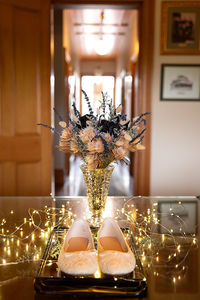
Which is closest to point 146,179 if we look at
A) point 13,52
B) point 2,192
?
point 2,192

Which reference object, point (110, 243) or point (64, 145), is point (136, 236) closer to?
point (110, 243)

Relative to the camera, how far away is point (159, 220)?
1.38m

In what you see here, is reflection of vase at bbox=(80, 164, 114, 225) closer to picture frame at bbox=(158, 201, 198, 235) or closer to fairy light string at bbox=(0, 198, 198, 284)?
fairy light string at bbox=(0, 198, 198, 284)

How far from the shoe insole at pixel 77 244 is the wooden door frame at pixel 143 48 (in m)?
2.13

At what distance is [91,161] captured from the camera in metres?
1.21

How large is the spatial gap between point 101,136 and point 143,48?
6.90 feet

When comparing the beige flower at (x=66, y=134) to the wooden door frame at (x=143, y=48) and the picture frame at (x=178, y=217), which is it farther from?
the wooden door frame at (x=143, y=48)

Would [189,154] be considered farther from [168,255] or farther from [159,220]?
[168,255]

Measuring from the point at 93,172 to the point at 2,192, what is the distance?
74.5 inches

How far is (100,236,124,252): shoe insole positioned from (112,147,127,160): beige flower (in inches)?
12.9

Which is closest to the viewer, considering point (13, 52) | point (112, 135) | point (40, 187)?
point (112, 135)

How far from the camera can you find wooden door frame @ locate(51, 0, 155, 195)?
2.98m

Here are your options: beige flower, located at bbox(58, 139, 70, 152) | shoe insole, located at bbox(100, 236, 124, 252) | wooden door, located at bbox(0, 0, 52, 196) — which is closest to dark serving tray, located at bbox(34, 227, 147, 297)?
shoe insole, located at bbox(100, 236, 124, 252)

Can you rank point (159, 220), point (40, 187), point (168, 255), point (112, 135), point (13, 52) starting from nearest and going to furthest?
point (168, 255)
point (112, 135)
point (159, 220)
point (13, 52)
point (40, 187)
